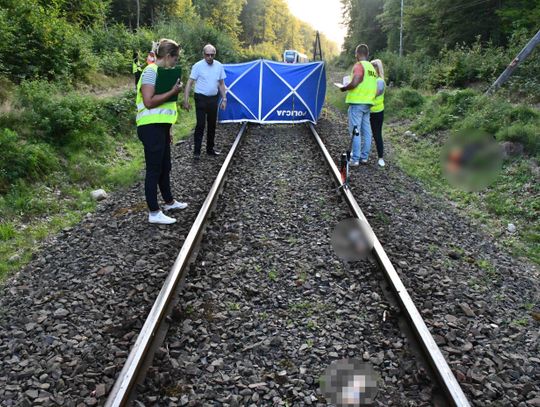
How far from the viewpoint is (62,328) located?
334 centimetres

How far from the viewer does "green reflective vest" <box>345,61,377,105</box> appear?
7.13 meters

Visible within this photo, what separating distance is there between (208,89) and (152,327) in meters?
5.79

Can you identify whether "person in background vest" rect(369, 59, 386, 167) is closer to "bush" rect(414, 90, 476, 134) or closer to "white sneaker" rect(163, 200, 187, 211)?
"bush" rect(414, 90, 476, 134)

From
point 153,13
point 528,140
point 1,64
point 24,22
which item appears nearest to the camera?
A: point 528,140

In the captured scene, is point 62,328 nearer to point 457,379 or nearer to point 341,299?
point 341,299

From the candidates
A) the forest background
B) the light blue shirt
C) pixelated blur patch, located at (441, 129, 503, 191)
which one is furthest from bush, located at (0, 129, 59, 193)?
pixelated blur patch, located at (441, 129, 503, 191)

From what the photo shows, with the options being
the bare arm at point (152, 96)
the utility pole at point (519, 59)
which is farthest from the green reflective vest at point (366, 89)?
the utility pole at point (519, 59)

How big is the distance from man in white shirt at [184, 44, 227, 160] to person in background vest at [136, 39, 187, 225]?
8.96 feet

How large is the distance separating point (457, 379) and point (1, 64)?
9.88 m

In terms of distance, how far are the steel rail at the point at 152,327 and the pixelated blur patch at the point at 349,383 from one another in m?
1.22

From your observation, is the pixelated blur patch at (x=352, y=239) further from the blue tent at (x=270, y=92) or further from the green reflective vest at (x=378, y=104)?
the blue tent at (x=270, y=92)

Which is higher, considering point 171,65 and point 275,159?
point 171,65

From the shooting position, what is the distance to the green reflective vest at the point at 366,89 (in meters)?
7.13

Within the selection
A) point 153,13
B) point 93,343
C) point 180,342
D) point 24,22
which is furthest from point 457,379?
point 153,13
